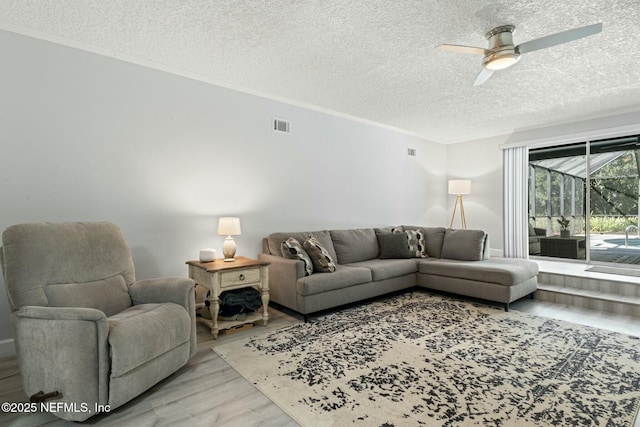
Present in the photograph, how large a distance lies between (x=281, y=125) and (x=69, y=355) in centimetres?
327

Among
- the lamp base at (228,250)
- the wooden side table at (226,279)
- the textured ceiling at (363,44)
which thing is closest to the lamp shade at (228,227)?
the lamp base at (228,250)

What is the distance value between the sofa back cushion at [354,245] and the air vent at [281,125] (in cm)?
151

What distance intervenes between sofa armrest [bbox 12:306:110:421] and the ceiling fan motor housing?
3319 millimetres

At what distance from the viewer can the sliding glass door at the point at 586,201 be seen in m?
4.91

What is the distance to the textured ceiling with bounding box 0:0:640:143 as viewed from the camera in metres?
2.32

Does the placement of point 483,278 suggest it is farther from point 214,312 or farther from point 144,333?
point 144,333

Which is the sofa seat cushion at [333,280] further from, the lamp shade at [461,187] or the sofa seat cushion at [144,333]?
the lamp shade at [461,187]

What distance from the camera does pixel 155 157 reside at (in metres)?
3.26

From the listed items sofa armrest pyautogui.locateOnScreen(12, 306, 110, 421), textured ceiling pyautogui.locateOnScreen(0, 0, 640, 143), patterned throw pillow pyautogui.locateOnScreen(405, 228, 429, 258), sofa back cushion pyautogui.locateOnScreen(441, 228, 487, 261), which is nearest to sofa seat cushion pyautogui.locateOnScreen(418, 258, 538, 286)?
sofa back cushion pyautogui.locateOnScreen(441, 228, 487, 261)

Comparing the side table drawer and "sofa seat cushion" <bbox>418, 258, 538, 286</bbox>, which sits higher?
the side table drawer

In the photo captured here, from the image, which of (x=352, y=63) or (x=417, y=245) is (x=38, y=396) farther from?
(x=417, y=245)

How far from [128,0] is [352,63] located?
1.89 m

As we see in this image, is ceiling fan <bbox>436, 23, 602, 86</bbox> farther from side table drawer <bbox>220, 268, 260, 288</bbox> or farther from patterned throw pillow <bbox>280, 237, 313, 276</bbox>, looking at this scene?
side table drawer <bbox>220, 268, 260, 288</bbox>

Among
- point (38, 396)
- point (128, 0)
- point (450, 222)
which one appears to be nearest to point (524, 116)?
point (450, 222)
